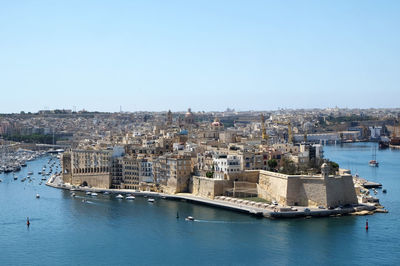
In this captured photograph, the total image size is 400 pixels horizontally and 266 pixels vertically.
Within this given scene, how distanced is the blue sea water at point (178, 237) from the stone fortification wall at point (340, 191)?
104cm

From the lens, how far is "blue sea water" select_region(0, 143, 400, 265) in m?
16.6

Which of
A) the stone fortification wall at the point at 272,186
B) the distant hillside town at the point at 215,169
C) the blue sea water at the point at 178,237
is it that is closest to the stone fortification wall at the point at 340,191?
the distant hillside town at the point at 215,169

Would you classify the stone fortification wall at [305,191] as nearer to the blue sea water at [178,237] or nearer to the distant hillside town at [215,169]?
the distant hillside town at [215,169]

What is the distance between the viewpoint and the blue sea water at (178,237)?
653 inches

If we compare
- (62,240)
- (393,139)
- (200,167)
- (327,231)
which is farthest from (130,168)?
(393,139)

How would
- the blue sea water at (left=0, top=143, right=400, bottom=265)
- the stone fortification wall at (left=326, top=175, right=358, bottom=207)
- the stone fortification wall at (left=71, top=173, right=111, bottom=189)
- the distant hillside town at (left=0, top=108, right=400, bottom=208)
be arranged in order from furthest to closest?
the stone fortification wall at (left=71, top=173, right=111, bottom=189) < the distant hillside town at (left=0, top=108, right=400, bottom=208) < the stone fortification wall at (left=326, top=175, right=358, bottom=207) < the blue sea water at (left=0, top=143, right=400, bottom=265)

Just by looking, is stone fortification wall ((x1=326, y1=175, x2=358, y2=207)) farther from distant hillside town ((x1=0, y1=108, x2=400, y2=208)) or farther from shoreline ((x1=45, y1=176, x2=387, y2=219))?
shoreline ((x1=45, y1=176, x2=387, y2=219))

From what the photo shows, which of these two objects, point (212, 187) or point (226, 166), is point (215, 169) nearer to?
point (226, 166)

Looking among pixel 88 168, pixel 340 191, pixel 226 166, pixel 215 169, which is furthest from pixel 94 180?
pixel 340 191

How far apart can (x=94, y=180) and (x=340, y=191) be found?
12177mm

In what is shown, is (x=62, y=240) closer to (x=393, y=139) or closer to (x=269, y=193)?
(x=269, y=193)

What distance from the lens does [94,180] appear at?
2873 centimetres

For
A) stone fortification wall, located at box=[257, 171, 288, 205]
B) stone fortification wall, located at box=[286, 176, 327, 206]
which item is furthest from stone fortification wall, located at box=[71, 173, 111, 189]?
stone fortification wall, located at box=[286, 176, 327, 206]

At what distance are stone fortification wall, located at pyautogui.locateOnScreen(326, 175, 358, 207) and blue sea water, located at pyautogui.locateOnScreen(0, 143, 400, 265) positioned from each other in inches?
41.0
